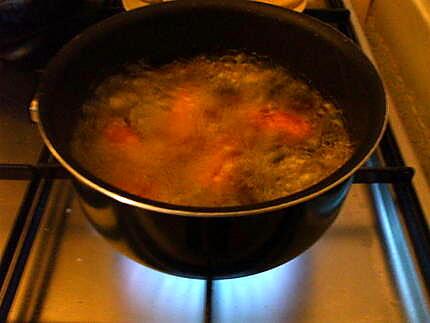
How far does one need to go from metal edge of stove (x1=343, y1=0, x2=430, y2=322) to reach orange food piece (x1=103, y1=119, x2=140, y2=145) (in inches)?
12.3

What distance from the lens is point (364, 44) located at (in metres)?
0.92

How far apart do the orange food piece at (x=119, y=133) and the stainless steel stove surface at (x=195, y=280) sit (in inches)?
4.9

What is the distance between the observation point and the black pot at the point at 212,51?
19.1 inches

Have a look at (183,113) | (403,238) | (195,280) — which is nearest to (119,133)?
(183,113)

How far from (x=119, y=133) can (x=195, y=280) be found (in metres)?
0.21

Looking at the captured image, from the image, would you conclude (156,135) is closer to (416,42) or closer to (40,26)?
(40,26)

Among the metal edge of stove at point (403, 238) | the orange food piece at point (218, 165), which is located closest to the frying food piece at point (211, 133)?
the orange food piece at point (218, 165)

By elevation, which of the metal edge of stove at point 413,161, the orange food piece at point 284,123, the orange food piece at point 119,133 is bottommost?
the metal edge of stove at point 413,161

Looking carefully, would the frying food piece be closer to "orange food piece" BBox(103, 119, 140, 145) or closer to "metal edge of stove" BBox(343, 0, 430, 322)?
"orange food piece" BBox(103, 119, 140, 145)

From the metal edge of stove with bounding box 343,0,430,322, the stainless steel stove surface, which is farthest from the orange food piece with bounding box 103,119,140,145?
the metal edge of stove with bounding box 343,0,430,322

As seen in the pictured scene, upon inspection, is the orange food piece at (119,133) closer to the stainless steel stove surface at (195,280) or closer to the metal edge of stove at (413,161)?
the stainless steel stove surface at (195,280)

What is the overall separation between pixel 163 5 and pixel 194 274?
1.16 ft

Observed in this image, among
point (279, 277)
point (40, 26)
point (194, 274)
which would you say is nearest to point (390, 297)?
point (279, 277)

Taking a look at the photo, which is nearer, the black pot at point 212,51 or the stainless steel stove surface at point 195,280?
the black pot at point 212,51
